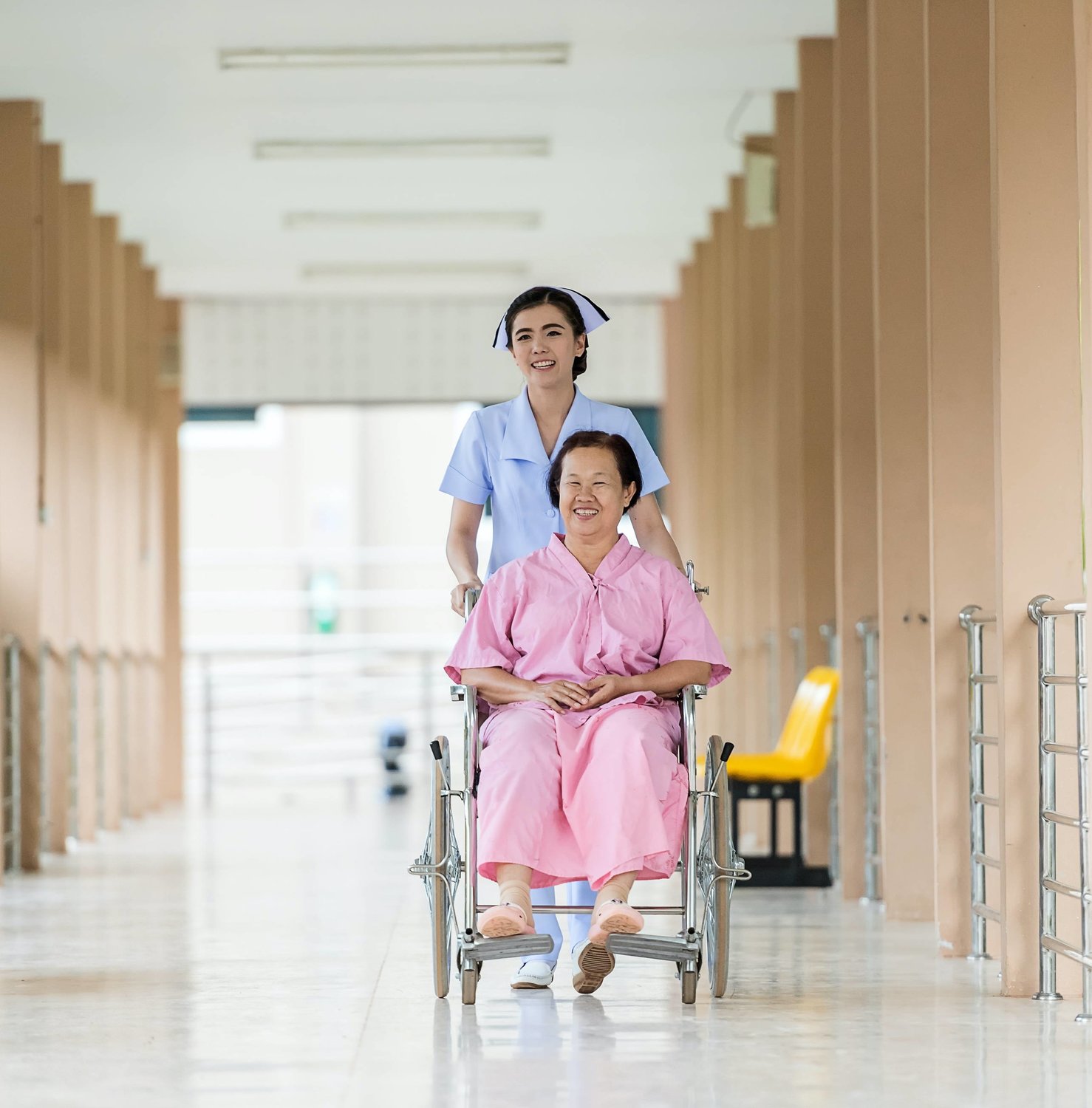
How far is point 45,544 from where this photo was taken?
7434 mm

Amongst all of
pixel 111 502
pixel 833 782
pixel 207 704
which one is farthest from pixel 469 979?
→ pixel 207 704

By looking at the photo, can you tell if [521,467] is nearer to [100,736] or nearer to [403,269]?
[100,736]

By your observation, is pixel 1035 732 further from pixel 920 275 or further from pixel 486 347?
pixel 486 347

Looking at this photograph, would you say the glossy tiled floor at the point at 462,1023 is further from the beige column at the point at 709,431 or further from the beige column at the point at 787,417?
the beige column at the point at 709,431

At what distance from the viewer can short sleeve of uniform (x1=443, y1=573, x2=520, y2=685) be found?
3.71m

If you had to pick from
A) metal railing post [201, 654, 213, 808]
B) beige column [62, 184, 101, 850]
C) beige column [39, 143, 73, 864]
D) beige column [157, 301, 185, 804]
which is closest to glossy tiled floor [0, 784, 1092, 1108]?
beige column [39, 143, 73, 864]

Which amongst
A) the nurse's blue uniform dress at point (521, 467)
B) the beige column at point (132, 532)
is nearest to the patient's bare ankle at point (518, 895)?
the nurse's blue uniform dress at point (521, 467)

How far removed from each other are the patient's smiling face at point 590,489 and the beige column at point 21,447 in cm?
384

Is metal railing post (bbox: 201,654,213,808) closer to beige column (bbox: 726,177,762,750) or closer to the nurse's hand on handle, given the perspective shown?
beige column (bbox: 726,177,762,750)

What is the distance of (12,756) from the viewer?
695 centimetres

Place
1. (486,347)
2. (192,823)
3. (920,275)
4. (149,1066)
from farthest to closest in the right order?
(486,347)
(192,823)
(920,275)
(149,1066)

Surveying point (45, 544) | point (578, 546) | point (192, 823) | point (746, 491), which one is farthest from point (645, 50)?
point (192, 823)

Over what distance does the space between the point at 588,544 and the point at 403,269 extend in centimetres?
738

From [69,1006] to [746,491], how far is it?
5152mm
